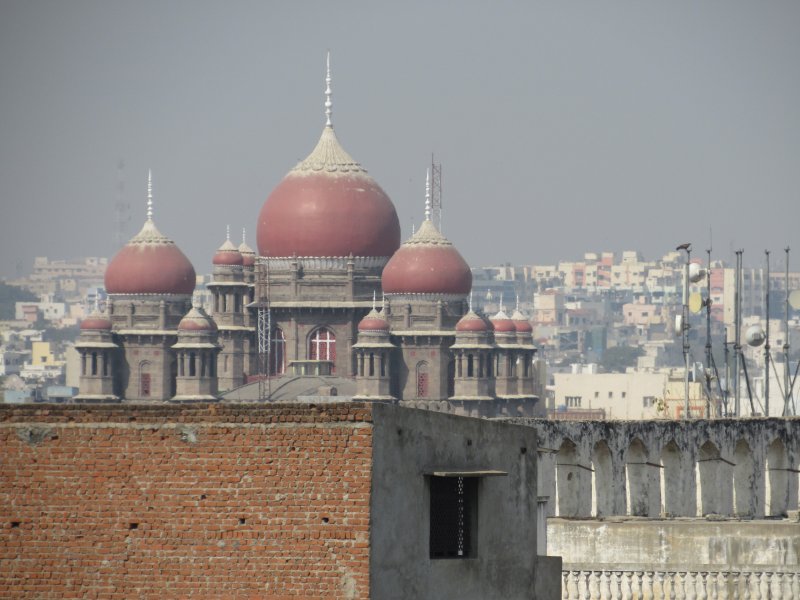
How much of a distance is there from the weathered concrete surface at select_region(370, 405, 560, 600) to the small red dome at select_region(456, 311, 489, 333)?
7302cm

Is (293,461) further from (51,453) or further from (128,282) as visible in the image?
(128,282)

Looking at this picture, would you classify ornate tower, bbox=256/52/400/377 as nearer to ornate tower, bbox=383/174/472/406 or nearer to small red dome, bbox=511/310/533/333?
ornate tower, bbox=383/174/472/406

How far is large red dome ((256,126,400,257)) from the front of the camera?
9450 centimetres

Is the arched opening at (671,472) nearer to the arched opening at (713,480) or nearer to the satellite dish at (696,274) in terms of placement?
the arched opening at (713,480)

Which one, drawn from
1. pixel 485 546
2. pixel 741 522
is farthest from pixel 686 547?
pixel 485 546

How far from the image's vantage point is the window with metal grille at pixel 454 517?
647 inches

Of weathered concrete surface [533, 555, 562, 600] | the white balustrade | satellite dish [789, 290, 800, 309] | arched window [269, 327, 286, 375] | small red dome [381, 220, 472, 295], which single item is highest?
small red dome [381, 220, 472, 295]

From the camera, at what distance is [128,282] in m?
96.2

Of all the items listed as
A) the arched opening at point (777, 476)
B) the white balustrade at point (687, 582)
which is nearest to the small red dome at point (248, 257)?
the arched opening at point (777, 476)

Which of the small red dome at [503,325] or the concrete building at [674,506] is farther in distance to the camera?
the small red dome at [503,325]

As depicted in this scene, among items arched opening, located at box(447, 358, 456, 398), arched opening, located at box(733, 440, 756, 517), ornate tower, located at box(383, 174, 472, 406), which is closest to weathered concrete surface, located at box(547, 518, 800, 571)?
arched opening, located at box(733, 440, 756, 517)

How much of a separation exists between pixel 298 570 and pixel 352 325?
7798cm

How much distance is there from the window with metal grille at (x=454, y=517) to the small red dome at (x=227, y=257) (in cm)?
7883

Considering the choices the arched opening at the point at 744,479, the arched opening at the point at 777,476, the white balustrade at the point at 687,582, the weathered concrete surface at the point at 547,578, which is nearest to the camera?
the weathered concrete surface at the point at 547,578
